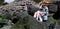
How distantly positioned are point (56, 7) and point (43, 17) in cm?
148

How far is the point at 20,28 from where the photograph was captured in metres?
3.04

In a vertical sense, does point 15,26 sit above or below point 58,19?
above

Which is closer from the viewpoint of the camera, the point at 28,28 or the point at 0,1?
the point at 28,28

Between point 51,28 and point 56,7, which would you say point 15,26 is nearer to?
point 51,28

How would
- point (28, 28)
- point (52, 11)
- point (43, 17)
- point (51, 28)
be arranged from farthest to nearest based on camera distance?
point (52, 11), point (43, 17), point (51, 28), point (28, 28)

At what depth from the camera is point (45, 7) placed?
5.05 m

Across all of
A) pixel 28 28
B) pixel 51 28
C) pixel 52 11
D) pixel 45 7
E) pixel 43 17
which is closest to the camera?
pixel 28 28

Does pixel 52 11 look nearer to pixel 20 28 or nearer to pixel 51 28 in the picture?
pixel 51 28

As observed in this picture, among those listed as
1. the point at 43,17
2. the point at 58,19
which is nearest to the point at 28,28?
the point at 43,17

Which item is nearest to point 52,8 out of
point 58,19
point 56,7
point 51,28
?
point 56,7

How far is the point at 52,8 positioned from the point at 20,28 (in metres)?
3.64

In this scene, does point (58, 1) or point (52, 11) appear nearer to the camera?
point (58, 1)

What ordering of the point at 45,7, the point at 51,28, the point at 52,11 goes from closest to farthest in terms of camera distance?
the point at 51,28 → the point at 45,7 → the point at 52,11

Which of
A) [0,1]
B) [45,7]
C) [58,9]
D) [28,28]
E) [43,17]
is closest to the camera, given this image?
[28,28]
